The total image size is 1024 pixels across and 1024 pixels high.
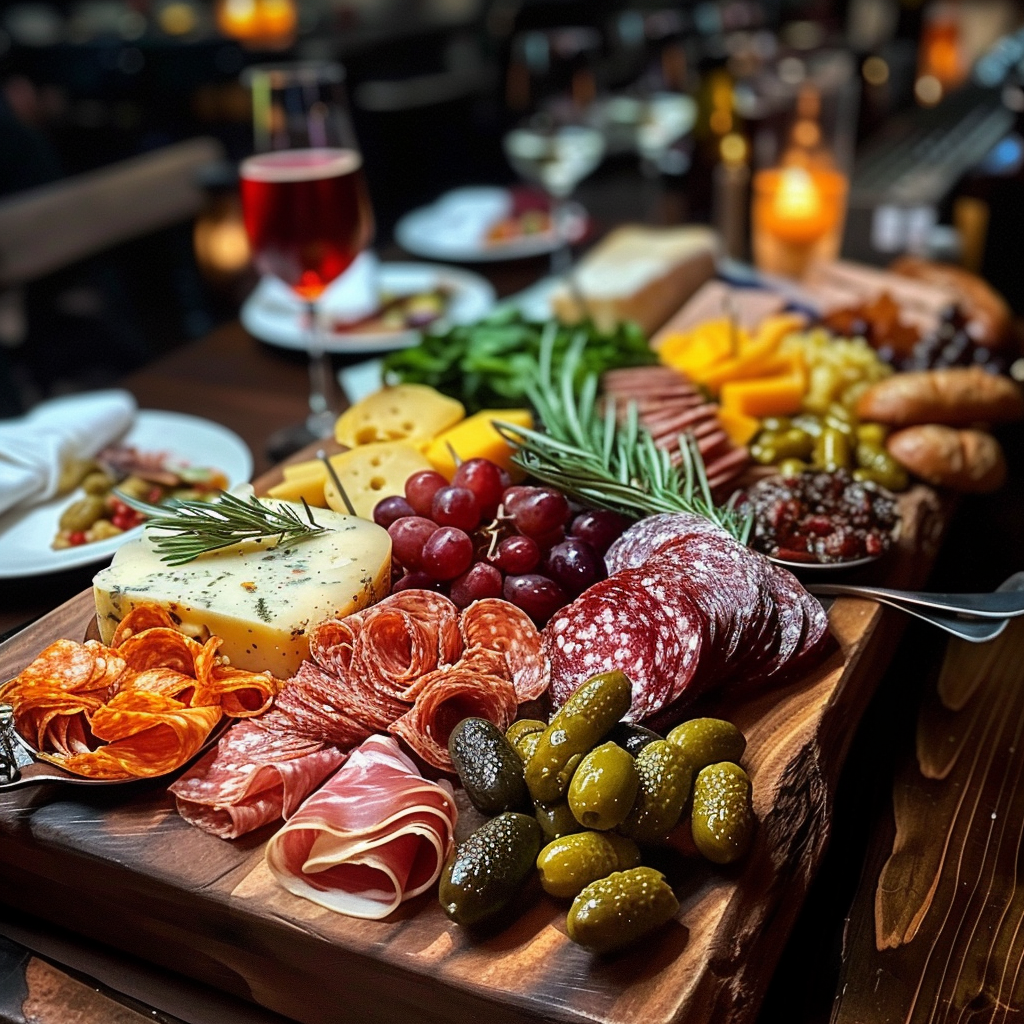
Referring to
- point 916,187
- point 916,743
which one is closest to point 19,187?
point 916,187

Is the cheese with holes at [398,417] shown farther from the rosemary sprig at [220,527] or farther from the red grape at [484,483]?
the rosemary sprig at [220,527]

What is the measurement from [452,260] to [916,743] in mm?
1593

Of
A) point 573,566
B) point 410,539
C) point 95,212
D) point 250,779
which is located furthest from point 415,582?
point 95,212

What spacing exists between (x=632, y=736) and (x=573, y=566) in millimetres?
249

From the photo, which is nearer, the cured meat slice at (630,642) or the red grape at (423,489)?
the cured meat slice at (630,642)

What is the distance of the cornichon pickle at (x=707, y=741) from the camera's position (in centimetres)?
78

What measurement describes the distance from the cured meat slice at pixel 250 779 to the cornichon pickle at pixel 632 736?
230mm

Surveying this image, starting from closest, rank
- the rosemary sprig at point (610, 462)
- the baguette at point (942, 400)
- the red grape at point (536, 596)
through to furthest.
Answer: the red grape at point (536, 596) < the rosemary sprig at point (610, 462) < the baguette at point (942, 400)

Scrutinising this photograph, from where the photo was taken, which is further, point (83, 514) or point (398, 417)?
point (398, 417)

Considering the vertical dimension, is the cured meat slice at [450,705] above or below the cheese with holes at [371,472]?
below

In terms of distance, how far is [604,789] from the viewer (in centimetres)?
71

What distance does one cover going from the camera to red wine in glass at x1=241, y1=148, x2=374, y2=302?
1.39m

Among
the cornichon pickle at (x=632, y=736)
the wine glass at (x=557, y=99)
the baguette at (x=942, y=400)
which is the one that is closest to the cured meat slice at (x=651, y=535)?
the cornichon pickle at (x=632, y=736)

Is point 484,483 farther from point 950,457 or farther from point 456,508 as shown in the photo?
point 950,457
